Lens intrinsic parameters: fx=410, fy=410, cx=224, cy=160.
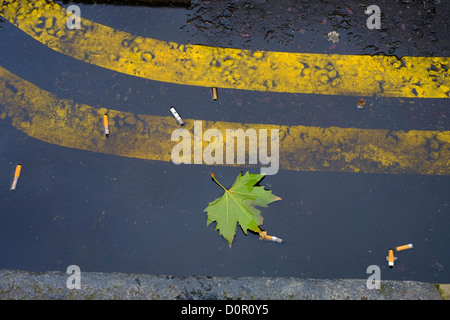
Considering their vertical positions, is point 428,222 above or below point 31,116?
below

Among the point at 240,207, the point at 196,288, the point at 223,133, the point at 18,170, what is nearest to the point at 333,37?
the point at 223,133

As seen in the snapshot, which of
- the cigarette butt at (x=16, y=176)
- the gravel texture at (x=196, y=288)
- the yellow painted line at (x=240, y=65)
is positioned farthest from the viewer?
the yellow painted line at (x=240, y=65)

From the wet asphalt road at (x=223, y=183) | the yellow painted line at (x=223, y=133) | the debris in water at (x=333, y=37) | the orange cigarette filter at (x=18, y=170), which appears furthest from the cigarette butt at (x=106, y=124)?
the debris in water at (x=333, y=37)

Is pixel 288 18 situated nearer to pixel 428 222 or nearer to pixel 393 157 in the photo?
pixel 393 157

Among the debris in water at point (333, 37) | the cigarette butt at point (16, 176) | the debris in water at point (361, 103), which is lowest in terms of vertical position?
the cigarette butt at point (16, 176)

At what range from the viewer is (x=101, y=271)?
108 inches

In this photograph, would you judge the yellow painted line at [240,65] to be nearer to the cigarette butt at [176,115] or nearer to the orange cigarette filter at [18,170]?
the cigarette butt at [176,115]

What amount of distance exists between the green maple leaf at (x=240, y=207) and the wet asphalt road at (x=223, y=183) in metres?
Result: 0.07

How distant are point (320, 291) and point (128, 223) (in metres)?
1.37

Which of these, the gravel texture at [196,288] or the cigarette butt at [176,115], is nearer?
the gravel texture at [196,288]

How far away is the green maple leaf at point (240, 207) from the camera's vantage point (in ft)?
9.04

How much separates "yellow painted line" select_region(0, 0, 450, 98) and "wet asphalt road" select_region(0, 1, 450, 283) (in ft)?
0.21

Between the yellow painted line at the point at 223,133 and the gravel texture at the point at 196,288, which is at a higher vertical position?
the yellow painted line at the point at 223,133
